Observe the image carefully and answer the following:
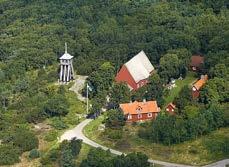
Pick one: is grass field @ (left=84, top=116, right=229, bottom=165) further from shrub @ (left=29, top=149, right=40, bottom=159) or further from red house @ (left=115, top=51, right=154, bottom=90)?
red house @ (left=115, top=51, right=154, bottom=90)

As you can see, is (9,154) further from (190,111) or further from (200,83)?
(200,83)

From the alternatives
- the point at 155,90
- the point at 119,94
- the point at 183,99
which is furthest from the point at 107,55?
the point at 183,99

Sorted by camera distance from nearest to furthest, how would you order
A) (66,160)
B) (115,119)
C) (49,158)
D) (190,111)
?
(66,160) < (49,158) < (190,111) < (115,119)

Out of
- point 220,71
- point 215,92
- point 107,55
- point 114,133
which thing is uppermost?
point 220,71

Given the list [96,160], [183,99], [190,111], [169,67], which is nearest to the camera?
[96,160]

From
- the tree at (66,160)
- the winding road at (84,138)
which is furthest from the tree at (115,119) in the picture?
the tree at (66,160)

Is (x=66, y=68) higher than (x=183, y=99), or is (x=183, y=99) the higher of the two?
(x=183, y=99)
